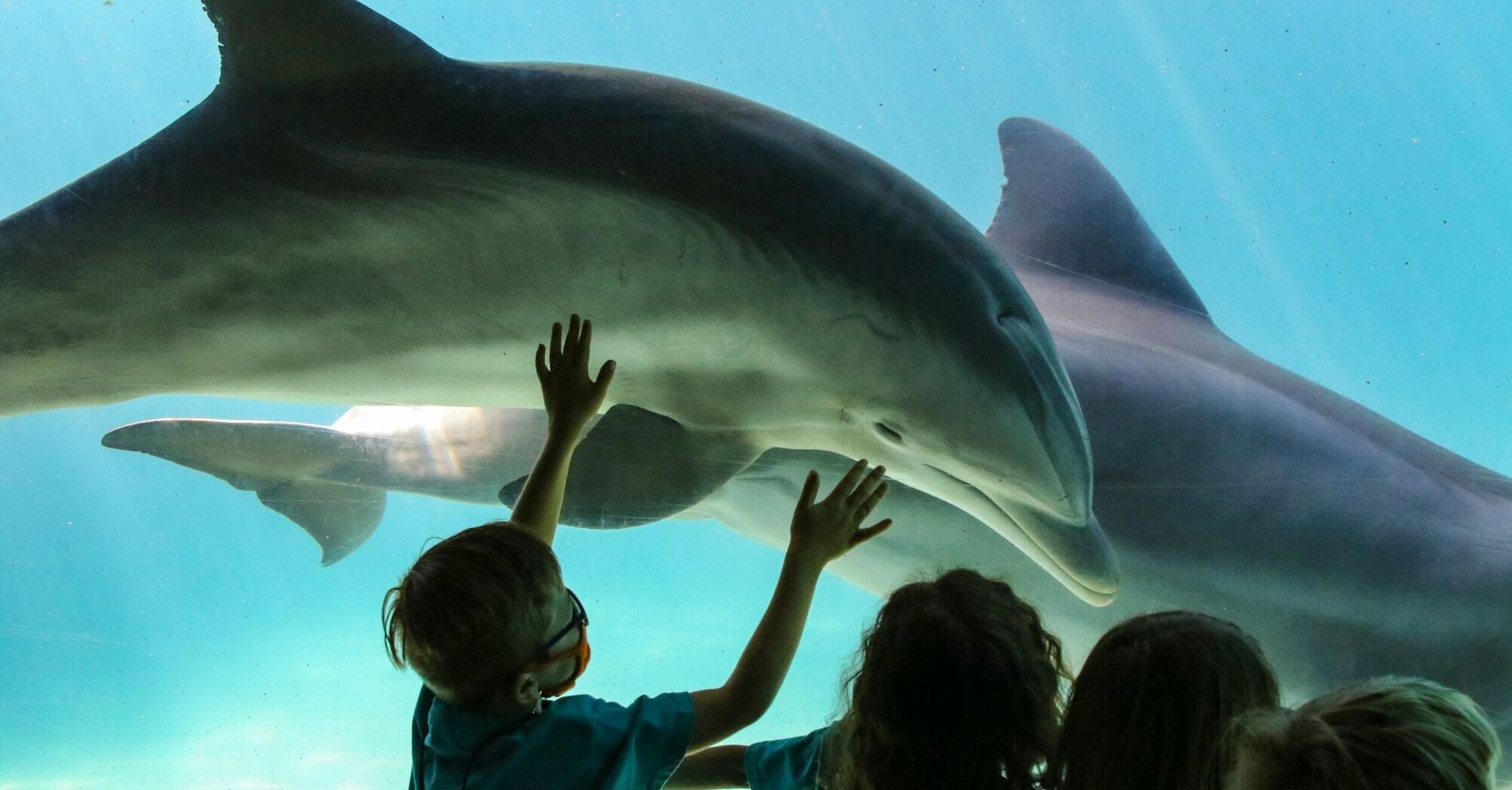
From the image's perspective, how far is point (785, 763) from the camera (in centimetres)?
178

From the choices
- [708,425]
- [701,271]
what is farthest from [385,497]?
[701,271]

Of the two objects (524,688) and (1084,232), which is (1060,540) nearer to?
(524,688)

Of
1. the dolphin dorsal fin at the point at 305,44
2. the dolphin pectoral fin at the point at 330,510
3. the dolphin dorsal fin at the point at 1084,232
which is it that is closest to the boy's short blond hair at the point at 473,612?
the dolphin dorsal fin at the point at 305,44

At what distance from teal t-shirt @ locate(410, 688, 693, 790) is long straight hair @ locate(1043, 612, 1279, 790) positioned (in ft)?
2.01

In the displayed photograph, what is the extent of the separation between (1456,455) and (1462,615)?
750 millimetres

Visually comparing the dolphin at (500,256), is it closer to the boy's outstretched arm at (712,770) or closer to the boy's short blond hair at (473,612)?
the boy's short blond hair at (473,612)

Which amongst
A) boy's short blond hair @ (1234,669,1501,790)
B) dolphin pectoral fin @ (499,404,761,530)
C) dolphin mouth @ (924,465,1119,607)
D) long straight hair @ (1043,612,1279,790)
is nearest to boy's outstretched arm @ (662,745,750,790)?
long straight hair @ (1043,612,1279,790)

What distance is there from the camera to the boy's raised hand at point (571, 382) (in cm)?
237

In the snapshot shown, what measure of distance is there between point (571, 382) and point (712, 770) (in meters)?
0.96

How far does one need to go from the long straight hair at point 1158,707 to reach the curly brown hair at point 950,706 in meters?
0.06

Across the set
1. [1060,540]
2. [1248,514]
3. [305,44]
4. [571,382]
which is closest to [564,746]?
[571,382]

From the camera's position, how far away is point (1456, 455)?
4164 millimetres

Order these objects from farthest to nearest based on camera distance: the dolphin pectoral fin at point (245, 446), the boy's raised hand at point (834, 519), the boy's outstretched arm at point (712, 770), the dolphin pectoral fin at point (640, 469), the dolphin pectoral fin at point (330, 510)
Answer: the dolphin pectoral fin at point (330, 510), the dolphin pectoral fin at point (245, 446), the dolphin pectoral fin at point (640, 469), the boy's raised hand at point (834, 519), the boy's outstretched arm at point (712, 770)

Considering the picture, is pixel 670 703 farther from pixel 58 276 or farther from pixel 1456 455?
pixel 1456 455
